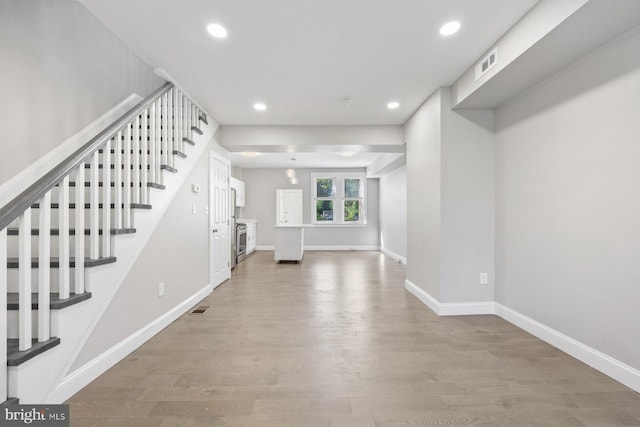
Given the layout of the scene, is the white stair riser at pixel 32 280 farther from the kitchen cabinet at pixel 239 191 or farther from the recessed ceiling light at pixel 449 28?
the kitchen cabinet at pixel 239 191

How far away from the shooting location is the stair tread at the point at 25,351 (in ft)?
4.57

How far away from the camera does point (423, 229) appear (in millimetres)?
3635

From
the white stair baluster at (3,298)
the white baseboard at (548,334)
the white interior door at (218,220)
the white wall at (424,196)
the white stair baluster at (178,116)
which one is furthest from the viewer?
the white interior door at (218,220)

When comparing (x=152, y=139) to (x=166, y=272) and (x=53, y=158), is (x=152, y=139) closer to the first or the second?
(x=53, y=158)

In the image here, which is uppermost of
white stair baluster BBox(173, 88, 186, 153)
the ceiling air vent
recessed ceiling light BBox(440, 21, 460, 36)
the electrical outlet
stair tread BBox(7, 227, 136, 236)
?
recessed ceiling light BBox(440, 21, 460, 36)

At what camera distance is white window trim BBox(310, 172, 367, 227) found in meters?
8.88

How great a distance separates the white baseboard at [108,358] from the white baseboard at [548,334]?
9.99 feet

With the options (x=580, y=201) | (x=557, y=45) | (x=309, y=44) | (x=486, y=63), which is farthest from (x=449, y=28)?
(x=580, y=201)

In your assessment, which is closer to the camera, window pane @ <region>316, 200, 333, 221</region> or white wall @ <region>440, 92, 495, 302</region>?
white wall @ <region>440, 92, 495, 302</region>

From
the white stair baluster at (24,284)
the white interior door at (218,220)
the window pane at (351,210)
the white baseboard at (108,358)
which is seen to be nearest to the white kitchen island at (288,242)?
the white interior door at (218,220)

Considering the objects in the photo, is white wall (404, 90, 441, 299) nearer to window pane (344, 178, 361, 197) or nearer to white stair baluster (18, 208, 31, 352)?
white stair baluster (18, 208, 31, 352)

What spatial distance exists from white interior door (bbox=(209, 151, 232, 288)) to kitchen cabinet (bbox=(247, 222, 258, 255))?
9.47 ft

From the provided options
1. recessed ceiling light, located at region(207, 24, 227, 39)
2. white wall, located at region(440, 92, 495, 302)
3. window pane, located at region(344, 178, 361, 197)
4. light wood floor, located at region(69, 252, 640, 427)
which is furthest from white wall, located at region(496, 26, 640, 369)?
window pane, located at region(344, 178, 361, 197)

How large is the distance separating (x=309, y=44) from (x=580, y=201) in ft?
8.50
